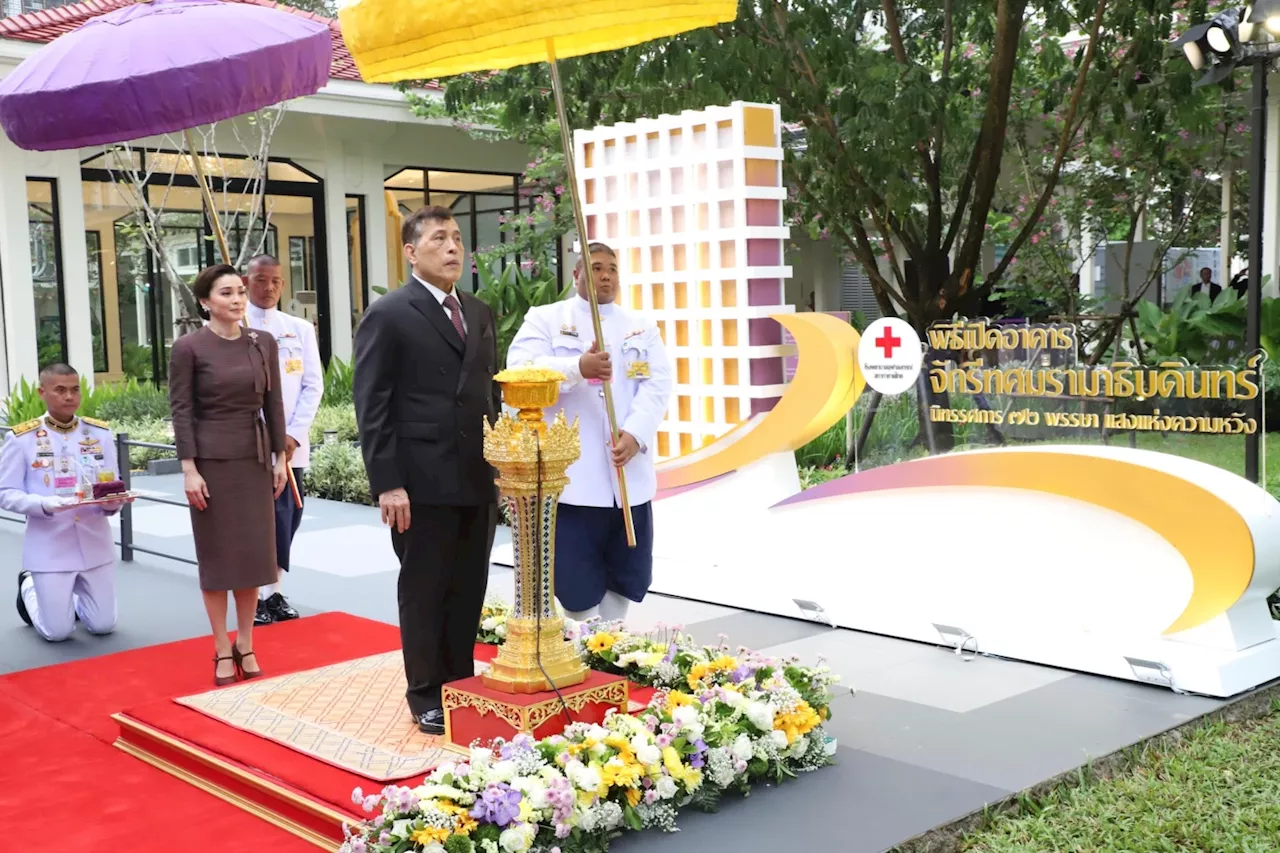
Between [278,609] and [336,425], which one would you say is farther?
[336,425]

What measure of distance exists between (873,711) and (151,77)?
354cm

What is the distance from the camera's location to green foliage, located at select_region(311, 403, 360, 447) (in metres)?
13.1

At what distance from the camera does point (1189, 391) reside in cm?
510

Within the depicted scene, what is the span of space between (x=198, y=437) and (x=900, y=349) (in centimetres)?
305

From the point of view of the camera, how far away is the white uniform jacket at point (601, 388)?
5.15 meters

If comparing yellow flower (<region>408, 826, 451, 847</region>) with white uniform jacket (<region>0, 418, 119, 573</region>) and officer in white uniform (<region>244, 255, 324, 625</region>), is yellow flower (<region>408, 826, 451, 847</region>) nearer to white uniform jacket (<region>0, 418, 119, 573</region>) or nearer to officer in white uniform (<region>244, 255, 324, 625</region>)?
officer in white uniform (<region>244, 255, 324, 625</region>)

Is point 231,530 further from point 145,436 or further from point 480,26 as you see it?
point 145,436

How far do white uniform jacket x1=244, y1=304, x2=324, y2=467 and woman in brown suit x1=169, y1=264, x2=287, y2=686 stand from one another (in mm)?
1073

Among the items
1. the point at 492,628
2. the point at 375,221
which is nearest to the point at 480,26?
the point at 492,628

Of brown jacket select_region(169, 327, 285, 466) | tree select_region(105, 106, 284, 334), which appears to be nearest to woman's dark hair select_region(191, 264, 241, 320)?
brown jacket select_region(169, 327, 285, 466)

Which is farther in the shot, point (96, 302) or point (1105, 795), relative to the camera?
point (96, 302)

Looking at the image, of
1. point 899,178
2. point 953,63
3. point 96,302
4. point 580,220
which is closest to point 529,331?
point 580,220

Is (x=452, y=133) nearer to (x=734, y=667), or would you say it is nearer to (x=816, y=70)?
(x=816, y=70)

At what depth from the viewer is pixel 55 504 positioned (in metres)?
5.98
